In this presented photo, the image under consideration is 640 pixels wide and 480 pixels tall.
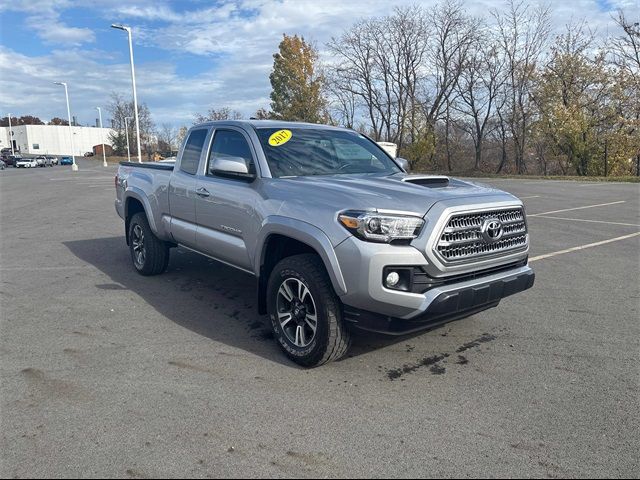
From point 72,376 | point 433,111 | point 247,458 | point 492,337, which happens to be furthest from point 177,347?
point 433,111

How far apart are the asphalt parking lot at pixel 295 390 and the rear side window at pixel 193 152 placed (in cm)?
145

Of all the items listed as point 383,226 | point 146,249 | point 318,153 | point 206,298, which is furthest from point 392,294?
point 146,249

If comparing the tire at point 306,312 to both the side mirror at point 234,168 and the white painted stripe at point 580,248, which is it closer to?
the side mirror at point 234,168

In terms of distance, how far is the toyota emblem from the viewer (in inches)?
145

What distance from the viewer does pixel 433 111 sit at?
43125 mm

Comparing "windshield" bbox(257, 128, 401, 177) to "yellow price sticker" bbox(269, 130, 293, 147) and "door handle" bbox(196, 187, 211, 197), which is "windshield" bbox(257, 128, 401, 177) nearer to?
"yellow price sticker" bbox(269, 130, 293, 147)

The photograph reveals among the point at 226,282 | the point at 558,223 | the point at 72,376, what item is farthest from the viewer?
the point at 558,223

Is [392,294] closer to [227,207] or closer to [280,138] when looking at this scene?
[227,207]

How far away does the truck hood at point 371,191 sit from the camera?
351cm

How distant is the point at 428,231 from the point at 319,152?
1807 millimetres

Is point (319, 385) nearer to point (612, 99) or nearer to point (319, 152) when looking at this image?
point (319, 152)

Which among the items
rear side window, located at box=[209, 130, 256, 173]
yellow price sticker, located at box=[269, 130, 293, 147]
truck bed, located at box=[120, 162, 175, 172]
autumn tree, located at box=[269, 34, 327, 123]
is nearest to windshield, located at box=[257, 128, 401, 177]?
yellow price sticker, located at box=[269, 130, 293, 147]

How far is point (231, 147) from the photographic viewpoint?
5.03 meters

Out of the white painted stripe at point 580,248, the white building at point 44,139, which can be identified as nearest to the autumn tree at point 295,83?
the white painted stripe at point 580,248
